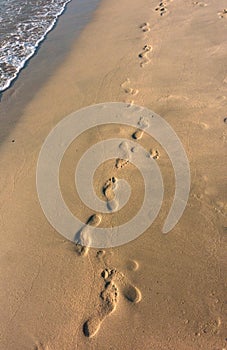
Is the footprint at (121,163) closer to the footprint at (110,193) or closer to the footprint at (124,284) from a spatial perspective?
the footprint at (110,193)

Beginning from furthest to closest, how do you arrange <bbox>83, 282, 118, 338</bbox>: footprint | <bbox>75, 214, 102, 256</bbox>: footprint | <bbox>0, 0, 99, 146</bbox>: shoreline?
<bbox>0, 0, 99, 146</bbox>: shoreline
<bbox>75, 214, 102, 256</bbox>: footprint
<bbox>83, 282, 118, 338</bbox>: footprint

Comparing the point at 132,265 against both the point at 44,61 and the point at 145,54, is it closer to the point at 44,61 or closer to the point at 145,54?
the point at 145,54

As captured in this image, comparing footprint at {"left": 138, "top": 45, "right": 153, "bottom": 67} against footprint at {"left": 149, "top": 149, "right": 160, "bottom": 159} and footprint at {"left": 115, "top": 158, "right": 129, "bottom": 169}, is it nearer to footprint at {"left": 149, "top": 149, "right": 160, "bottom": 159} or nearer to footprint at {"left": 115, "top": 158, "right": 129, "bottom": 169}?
footprint at {"left": 149, "top": 149, "right": 160, "bottom": 159}

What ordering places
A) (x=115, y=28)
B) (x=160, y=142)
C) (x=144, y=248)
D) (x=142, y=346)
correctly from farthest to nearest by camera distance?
(x=115, y=28), (x=160, y=142), (x=144, y=248), (x=142, y=346)

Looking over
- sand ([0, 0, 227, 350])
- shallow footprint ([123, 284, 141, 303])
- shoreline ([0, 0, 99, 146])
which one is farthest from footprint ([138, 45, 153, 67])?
shallow footprint ([123, 284, 141, 303])

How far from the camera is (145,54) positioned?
6285mm

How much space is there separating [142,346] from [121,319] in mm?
287

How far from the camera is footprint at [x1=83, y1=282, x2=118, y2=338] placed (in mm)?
2932

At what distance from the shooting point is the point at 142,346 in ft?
9.19

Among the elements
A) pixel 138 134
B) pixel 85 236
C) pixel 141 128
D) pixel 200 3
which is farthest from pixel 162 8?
pixel 85 236

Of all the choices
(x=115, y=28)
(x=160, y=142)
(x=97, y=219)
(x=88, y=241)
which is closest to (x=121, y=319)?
(x=88, y=241)

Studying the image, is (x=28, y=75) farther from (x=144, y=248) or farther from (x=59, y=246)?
(x=144, y=248)

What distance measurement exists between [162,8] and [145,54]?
7.99 ft

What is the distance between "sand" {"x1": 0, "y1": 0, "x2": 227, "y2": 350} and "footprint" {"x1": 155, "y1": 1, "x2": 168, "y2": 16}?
212 centimetres
